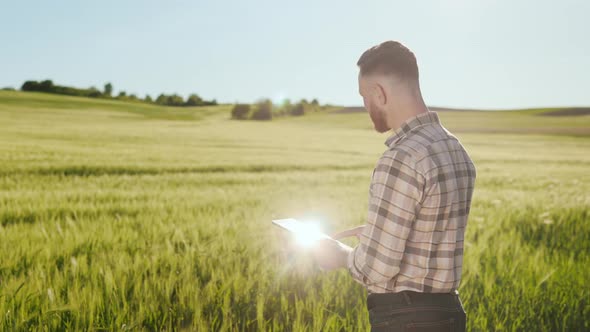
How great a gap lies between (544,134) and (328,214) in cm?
5051

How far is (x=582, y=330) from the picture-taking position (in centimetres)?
271

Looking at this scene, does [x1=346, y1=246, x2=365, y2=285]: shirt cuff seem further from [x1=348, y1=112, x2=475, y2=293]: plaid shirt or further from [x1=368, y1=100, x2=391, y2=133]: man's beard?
[x1=368, y1=100, x2=391, y2=133]: man's beard

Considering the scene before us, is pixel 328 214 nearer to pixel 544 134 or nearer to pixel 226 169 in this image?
pixel 226 169

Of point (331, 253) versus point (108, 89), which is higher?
point (108, 89)

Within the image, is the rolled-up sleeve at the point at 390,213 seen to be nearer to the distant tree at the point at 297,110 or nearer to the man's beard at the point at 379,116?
the man's beard at the point at 379,116

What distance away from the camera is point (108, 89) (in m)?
102

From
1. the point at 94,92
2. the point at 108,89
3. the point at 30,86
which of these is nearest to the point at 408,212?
the point at 94,92

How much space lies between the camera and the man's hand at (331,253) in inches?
60.0

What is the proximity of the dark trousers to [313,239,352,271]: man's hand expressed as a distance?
0.18 metres

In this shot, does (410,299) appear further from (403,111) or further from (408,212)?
(403,111)

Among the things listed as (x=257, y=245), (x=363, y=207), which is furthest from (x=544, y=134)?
(x=257, y=245)

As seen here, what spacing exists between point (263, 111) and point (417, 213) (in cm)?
9064

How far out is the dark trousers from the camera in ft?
4.82

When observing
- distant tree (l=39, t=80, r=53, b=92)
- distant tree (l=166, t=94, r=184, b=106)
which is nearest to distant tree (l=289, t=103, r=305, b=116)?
distant tree (l=166, t=94, r=184, b=106)
